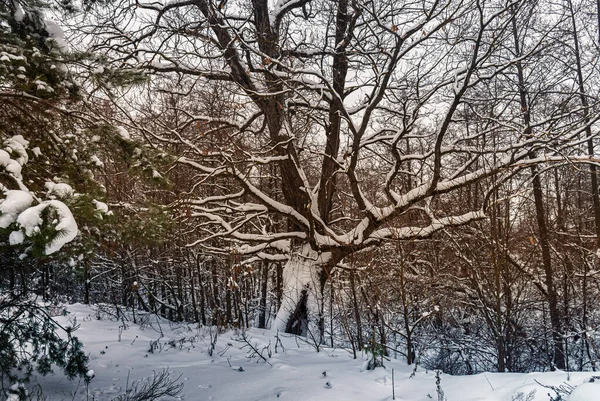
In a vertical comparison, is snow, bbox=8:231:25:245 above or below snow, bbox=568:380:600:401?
above

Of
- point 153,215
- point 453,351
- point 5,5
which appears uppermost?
point 5,5

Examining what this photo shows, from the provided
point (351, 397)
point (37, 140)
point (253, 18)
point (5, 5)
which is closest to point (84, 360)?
point (37, 140)

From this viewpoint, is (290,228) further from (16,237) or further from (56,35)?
(16,237)

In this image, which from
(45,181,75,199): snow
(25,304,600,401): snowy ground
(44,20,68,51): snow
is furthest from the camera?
(44,20,68,51): snow

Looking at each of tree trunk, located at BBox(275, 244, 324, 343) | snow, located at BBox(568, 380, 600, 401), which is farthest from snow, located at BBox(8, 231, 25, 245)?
tree trunk, located at BBox(275, 244, 324, 343)

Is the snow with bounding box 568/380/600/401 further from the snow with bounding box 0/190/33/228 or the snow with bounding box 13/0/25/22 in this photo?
the snow with bounding box 13/0/25/22

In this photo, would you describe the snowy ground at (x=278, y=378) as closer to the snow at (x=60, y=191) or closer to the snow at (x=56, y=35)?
the snow at (x=60, y=191)

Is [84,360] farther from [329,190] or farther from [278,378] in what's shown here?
[329,190]

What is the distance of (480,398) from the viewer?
2.88m

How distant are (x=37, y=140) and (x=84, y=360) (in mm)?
2356

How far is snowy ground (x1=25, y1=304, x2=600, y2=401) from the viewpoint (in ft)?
9.84

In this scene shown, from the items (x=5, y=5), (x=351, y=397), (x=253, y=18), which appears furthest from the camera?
(x=253, y=18)

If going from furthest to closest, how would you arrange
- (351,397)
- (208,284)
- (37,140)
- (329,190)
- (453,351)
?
(208,284) → (329,190) → (453,351) → (37,140) → (351,397)

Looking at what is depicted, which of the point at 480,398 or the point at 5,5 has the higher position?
the point at 5,5
